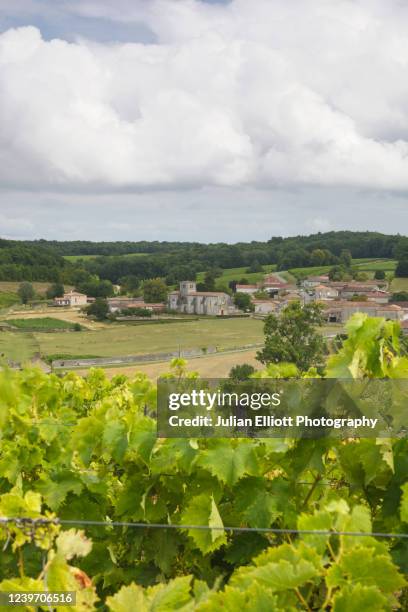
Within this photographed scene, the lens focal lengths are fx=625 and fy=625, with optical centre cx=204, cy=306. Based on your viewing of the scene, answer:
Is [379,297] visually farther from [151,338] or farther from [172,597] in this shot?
[172,597]

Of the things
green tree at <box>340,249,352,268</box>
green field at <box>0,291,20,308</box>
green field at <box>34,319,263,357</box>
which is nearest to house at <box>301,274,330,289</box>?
green tree at <box>340,249,352,268</box>

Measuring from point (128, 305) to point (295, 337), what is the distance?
49.9m

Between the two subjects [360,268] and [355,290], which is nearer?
[355,290]

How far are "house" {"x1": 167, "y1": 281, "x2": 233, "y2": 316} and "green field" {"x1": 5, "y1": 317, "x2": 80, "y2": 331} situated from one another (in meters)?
22.8

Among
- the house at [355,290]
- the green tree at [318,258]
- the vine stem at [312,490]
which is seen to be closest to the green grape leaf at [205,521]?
the vine stem at [312,490]

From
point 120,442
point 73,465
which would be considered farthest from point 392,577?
point 73,465

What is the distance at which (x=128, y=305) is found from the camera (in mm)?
92188

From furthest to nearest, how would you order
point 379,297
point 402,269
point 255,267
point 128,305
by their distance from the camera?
point 255,267, point 402,269, point 128,305, point 379,297

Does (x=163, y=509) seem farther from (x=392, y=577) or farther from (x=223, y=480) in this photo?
(x=392, y=577)

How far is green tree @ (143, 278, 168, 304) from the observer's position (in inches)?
3880

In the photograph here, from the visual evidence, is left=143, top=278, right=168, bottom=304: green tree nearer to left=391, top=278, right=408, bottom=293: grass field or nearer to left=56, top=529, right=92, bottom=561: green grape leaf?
left=391, top=278, right=408, bottom=293: grass field

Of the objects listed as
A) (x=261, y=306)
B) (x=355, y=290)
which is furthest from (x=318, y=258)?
(x=261, y=306)

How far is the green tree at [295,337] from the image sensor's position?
143 feet

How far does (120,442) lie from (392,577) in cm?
186
